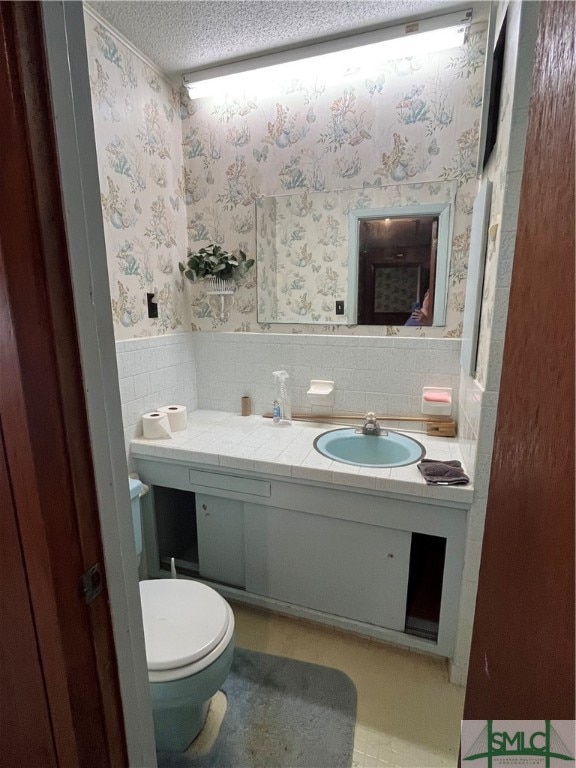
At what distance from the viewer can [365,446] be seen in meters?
1.73

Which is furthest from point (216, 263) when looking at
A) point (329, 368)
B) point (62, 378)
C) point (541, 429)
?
point (541, 429)

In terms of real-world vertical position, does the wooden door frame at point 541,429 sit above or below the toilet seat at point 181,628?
above

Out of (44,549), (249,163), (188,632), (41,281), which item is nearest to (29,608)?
(44,549)

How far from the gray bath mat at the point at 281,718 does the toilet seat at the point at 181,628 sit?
0.39 meters

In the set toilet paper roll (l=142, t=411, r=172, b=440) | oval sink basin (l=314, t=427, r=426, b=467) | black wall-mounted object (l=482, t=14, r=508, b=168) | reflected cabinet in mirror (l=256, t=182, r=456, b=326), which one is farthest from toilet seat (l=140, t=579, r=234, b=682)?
black wall-mounted object (l=482, t=14, r=508, b=168)

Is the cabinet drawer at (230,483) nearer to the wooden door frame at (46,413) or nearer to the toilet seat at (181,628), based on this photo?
the toilet seat at (181,628)

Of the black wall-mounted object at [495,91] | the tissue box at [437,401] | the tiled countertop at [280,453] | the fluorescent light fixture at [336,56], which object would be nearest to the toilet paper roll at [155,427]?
the tiled countertop at [280,453]

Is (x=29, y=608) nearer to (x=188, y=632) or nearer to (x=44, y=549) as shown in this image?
(x=44, y=549)

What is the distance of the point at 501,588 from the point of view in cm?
52

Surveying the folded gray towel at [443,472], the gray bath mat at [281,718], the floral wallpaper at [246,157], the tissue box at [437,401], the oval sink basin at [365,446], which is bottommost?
the gray bath mat at [281,718]

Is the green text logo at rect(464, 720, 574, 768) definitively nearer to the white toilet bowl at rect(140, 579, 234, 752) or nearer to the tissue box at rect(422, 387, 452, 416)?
the white toilet bowl at rect(140, 579, 234, 752)

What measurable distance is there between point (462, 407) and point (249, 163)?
1529mm

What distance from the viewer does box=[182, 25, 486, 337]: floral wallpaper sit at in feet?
5.00

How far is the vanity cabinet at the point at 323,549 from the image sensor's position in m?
1.35
